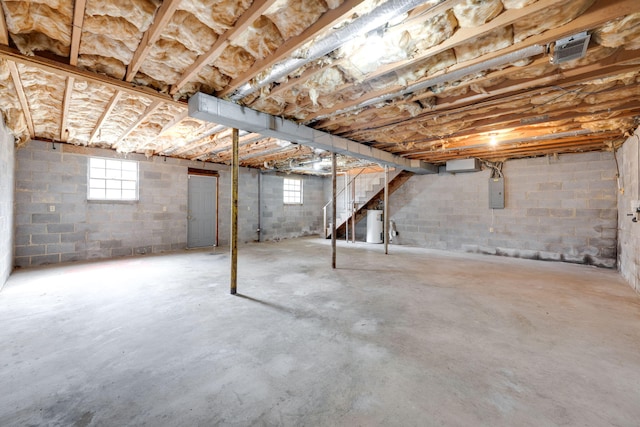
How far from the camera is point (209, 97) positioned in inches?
111

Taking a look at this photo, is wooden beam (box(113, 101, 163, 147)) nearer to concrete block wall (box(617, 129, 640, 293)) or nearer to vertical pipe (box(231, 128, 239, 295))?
vertical pipe (box(231, 128, 239, 295))

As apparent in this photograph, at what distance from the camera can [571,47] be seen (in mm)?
1885

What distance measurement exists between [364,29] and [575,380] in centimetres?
259

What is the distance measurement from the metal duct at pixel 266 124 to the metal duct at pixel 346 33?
0.64 m

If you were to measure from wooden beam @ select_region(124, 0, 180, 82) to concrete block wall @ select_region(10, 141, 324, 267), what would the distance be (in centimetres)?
408

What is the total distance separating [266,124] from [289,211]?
592 centimetres

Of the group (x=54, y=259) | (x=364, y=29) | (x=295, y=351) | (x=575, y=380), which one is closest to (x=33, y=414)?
(x=295, y=351)

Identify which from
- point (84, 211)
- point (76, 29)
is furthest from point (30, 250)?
point (76, 29)

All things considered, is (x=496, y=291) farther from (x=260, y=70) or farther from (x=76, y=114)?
(x=76, y=114)

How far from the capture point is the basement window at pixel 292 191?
9128 mm

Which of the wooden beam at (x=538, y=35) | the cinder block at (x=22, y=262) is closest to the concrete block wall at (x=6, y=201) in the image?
the cinder block at (x=22, y=262)

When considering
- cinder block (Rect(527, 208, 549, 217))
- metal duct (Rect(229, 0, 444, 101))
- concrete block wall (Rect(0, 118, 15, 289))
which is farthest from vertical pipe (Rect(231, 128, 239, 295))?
cinder block (Rect(527, 208, 549, 217))

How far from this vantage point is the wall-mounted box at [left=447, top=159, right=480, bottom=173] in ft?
20.2

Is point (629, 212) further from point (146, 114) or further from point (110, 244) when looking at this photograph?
point (110, 244)
